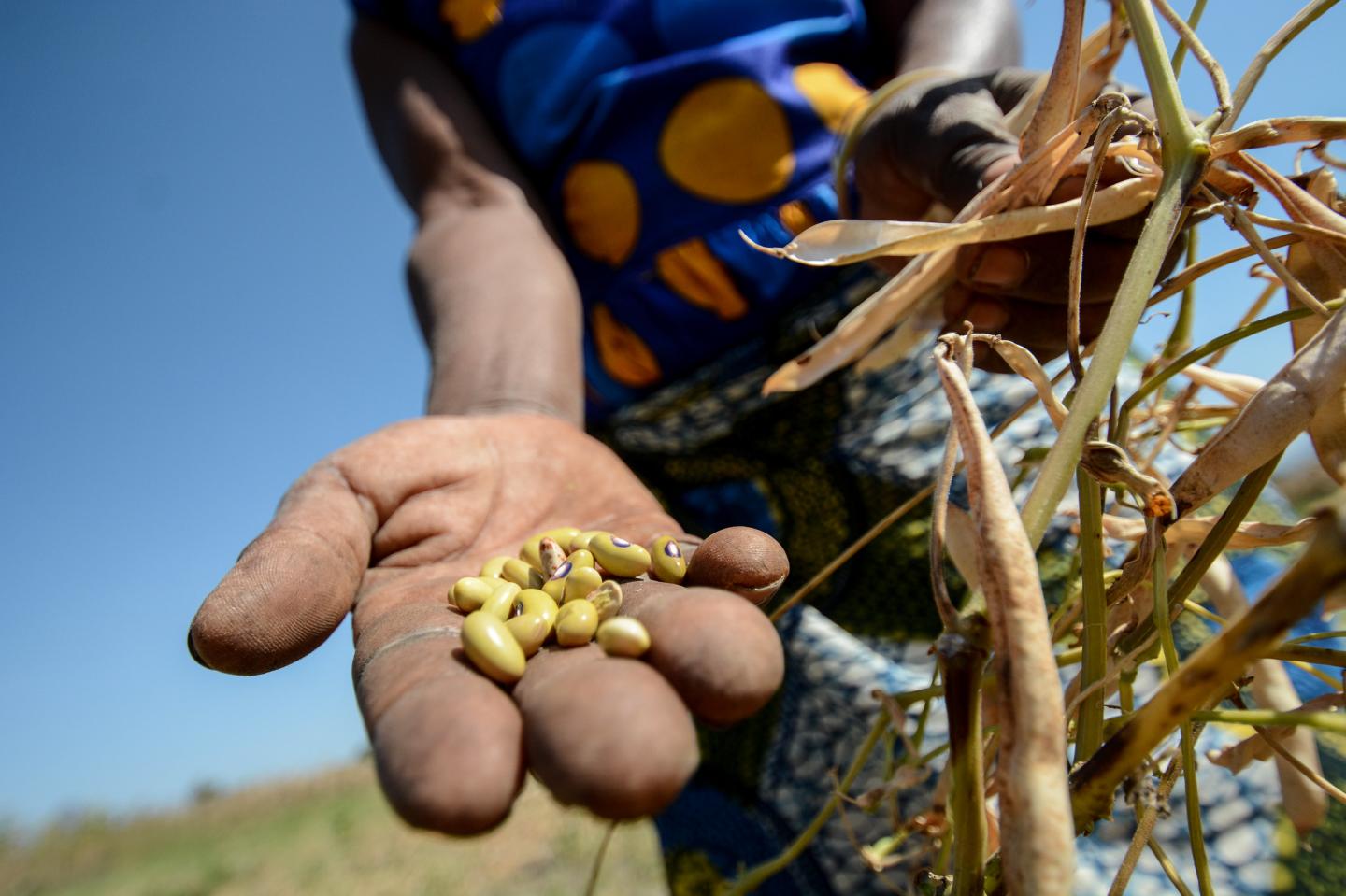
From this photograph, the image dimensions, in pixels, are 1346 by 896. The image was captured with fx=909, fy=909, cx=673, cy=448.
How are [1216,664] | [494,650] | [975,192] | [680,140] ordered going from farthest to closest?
1. [680,140]
2. [975,192]
3. [494,650]
4. [1216,664]

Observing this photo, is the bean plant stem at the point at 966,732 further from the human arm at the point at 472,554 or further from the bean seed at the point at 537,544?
the bean seed at the point at 537,544

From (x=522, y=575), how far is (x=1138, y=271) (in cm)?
56

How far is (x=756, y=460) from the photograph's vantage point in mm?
1514

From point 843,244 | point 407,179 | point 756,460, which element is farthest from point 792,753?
point 407,179

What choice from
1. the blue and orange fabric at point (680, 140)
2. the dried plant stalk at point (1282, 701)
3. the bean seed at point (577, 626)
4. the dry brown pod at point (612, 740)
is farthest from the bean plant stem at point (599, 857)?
the blue and orange fabric at point (680, 140)

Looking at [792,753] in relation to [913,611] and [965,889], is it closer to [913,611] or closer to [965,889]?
[913,611]

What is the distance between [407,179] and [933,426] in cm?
116

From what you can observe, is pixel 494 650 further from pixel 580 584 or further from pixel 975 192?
pixel 975 192

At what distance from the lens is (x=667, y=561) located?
77 centimetres

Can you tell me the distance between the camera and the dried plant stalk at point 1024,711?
37cm

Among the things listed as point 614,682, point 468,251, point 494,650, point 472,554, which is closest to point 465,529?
point 472,554

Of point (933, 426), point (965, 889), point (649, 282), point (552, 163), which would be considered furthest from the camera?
point (552, 163)

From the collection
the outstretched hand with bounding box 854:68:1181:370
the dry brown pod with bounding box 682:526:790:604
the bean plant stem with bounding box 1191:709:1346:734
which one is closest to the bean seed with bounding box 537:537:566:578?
the dry brown pod with bounding box 682:526:790:604

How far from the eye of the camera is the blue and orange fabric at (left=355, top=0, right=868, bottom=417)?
1409mm
